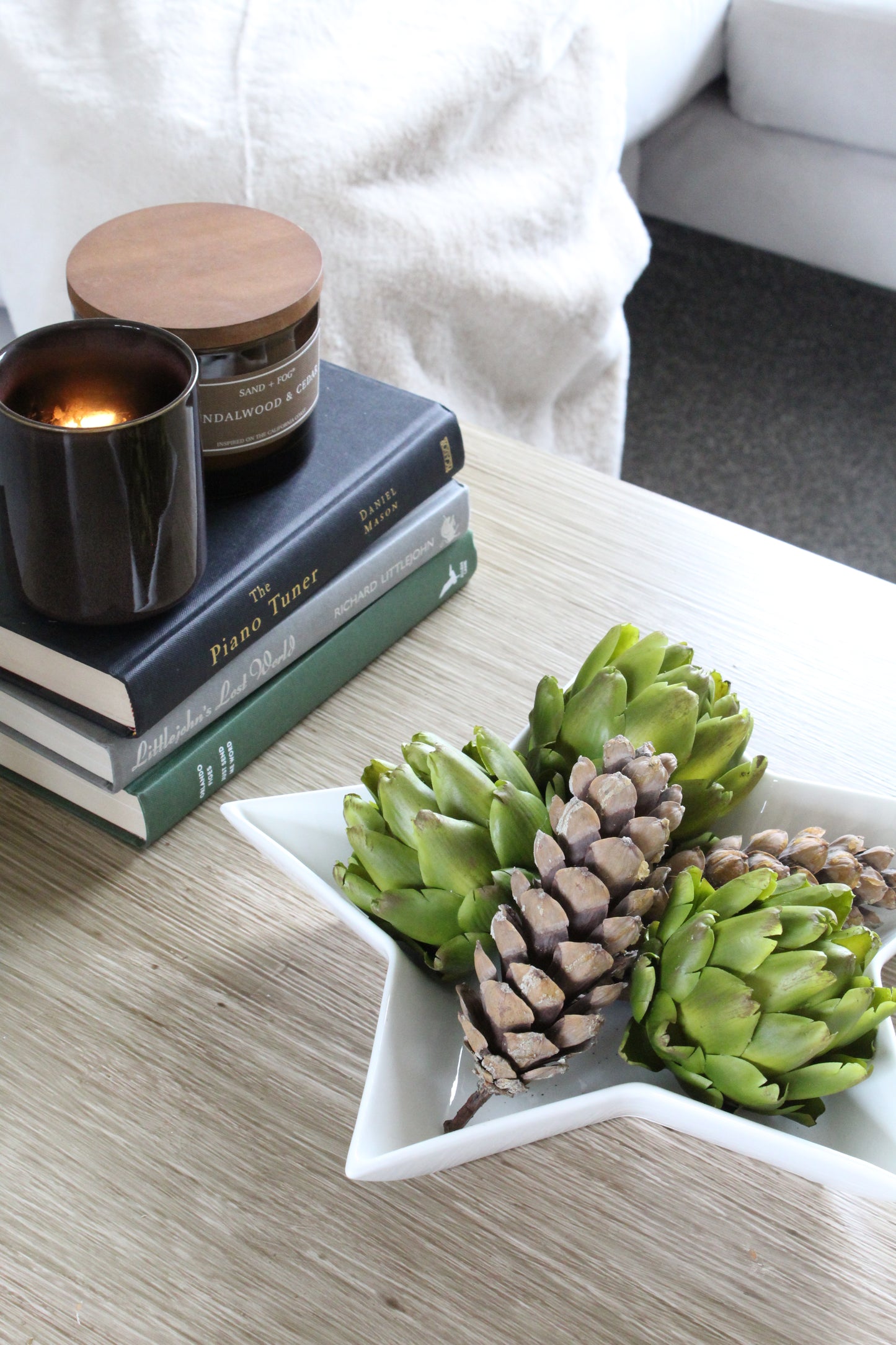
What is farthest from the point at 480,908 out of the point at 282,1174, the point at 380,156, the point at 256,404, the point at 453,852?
the point at 380,156

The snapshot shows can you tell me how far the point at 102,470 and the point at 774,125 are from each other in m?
1.51

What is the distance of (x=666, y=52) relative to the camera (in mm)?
1480

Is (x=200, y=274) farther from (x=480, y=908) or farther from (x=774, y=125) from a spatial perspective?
(x=774, y=125)

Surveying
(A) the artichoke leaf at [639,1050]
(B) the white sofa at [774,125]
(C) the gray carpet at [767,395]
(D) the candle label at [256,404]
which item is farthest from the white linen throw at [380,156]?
(A) the artichoke leaf at [639,1050]

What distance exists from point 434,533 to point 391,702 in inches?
3.6

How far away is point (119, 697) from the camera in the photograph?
1.51 ft

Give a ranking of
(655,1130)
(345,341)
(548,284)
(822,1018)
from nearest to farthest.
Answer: (822,1018) < (655,1130) < (345,341) < (548,284)

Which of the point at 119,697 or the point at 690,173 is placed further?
→ the point at 690,173

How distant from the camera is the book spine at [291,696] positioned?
0.51 metres

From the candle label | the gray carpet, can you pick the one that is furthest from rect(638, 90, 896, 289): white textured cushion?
the candle label

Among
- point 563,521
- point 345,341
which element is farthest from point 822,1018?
point 345,341

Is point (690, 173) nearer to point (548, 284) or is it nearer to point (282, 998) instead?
point (548, 284)

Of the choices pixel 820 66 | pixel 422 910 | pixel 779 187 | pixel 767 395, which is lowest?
pixel 767 395

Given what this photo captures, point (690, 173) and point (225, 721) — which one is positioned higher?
point (225, 721)
